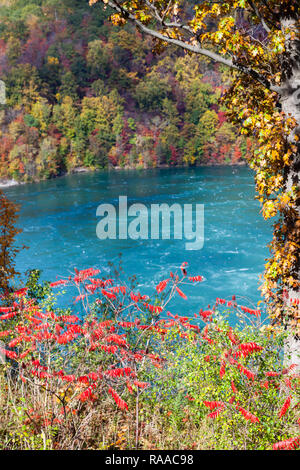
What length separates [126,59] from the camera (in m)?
54.8

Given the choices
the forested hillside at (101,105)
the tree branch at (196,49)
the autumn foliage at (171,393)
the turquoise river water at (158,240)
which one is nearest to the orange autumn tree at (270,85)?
the tree branch at (196,49)

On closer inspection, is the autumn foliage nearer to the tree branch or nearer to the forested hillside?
the tree branch

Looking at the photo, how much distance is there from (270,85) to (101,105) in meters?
46.7

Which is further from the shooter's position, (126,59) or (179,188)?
(126,59)

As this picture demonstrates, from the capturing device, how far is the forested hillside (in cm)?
4278

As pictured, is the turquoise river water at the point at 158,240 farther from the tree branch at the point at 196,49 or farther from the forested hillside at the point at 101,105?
the forested hillside at the point at 101,105

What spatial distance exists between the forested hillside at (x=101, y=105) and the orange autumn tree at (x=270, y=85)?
33.5 meters

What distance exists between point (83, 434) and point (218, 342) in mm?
1450

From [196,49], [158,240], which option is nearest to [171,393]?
[196,49]

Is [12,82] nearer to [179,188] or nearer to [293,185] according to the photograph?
[179,188]

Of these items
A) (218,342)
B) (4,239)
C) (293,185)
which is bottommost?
(218,342)
